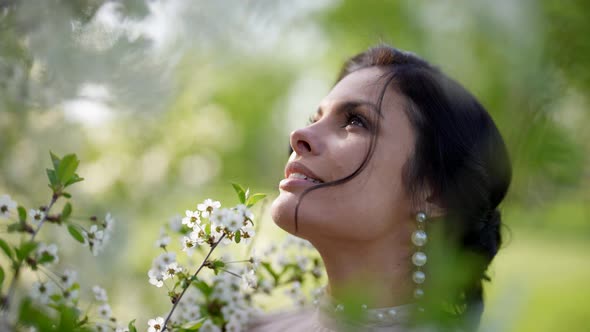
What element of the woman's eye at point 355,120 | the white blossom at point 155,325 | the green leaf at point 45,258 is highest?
the woman's eye at point 355,120

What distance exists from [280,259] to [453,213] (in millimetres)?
556

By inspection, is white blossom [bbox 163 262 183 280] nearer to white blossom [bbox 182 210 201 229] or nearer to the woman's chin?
white blossom [bbox 182 210 201 229]

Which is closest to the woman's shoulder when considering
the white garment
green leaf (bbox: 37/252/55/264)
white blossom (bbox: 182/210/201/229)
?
the white garment

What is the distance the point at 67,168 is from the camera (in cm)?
80

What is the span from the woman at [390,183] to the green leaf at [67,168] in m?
0.45

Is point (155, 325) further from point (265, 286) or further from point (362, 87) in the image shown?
point (362, 87)

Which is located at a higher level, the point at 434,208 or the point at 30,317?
the point at 434,208

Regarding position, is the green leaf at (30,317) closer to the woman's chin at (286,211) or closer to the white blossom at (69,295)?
the white blossom at (69,295)

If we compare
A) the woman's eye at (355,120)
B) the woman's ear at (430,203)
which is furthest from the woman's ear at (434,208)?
the woman's eye at (355,120)

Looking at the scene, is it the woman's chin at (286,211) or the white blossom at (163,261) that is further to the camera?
the woman's chin at (286,211)

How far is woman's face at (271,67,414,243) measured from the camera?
1.08 meters

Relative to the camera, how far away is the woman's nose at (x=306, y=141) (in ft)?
3.68

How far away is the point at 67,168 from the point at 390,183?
0.68 metres

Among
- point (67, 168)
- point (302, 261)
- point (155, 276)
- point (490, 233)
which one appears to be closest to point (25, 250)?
point (67, 168)
